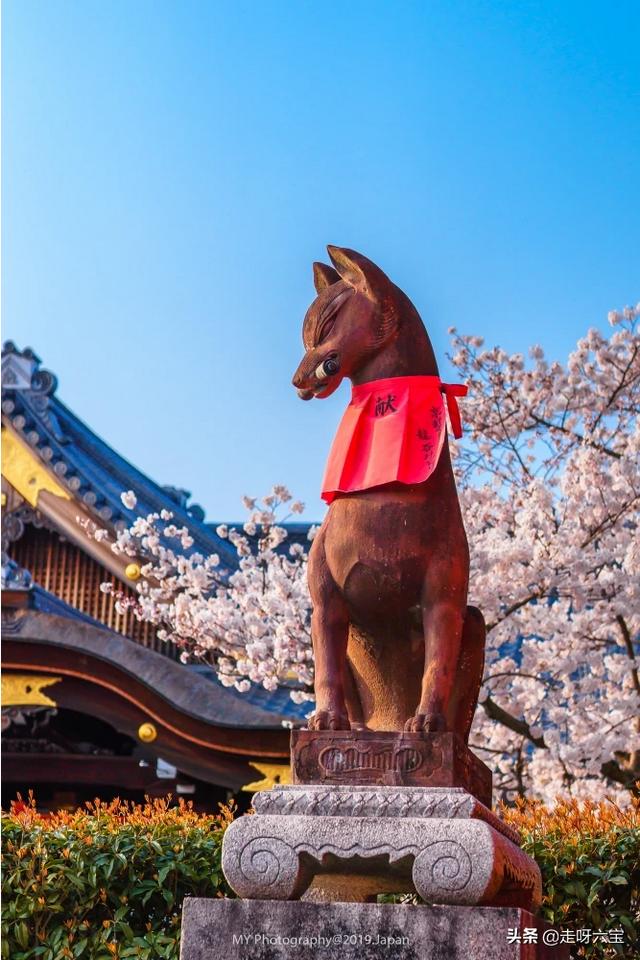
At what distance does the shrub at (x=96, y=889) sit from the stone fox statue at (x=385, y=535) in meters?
1.83

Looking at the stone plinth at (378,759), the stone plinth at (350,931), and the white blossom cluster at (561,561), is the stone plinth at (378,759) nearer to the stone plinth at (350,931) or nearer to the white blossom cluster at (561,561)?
the stone plinth at (350,931)

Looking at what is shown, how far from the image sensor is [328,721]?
4.46m

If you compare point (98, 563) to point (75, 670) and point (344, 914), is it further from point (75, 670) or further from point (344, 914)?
point (344, 914)

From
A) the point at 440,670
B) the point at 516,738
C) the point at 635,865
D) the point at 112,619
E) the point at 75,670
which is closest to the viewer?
the point at 440,670

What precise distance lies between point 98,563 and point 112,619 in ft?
1.84

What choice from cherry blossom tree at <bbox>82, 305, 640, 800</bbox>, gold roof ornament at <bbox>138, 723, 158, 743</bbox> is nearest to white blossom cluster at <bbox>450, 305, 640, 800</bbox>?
cherry blossom tree at <bbox>82, 305, 640, 800</bbox>

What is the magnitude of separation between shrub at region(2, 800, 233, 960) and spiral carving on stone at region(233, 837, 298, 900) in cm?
203

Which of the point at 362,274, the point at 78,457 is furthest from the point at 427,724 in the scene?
the point at 78,457

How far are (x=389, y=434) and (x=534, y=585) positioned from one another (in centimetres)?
564

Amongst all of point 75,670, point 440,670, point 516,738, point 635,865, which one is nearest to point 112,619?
point 75,670

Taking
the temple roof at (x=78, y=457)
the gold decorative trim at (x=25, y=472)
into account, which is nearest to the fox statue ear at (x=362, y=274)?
the temple roof at (x=78, y=457)

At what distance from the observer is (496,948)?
3.82 m

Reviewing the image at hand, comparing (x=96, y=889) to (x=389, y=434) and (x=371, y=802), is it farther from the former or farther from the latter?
(x=389, y=434)

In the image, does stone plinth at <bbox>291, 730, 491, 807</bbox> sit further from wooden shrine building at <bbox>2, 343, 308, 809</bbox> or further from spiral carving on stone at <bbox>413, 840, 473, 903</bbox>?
wooden shrine building at <bbox>2, 343, 308, 809</bbox>
